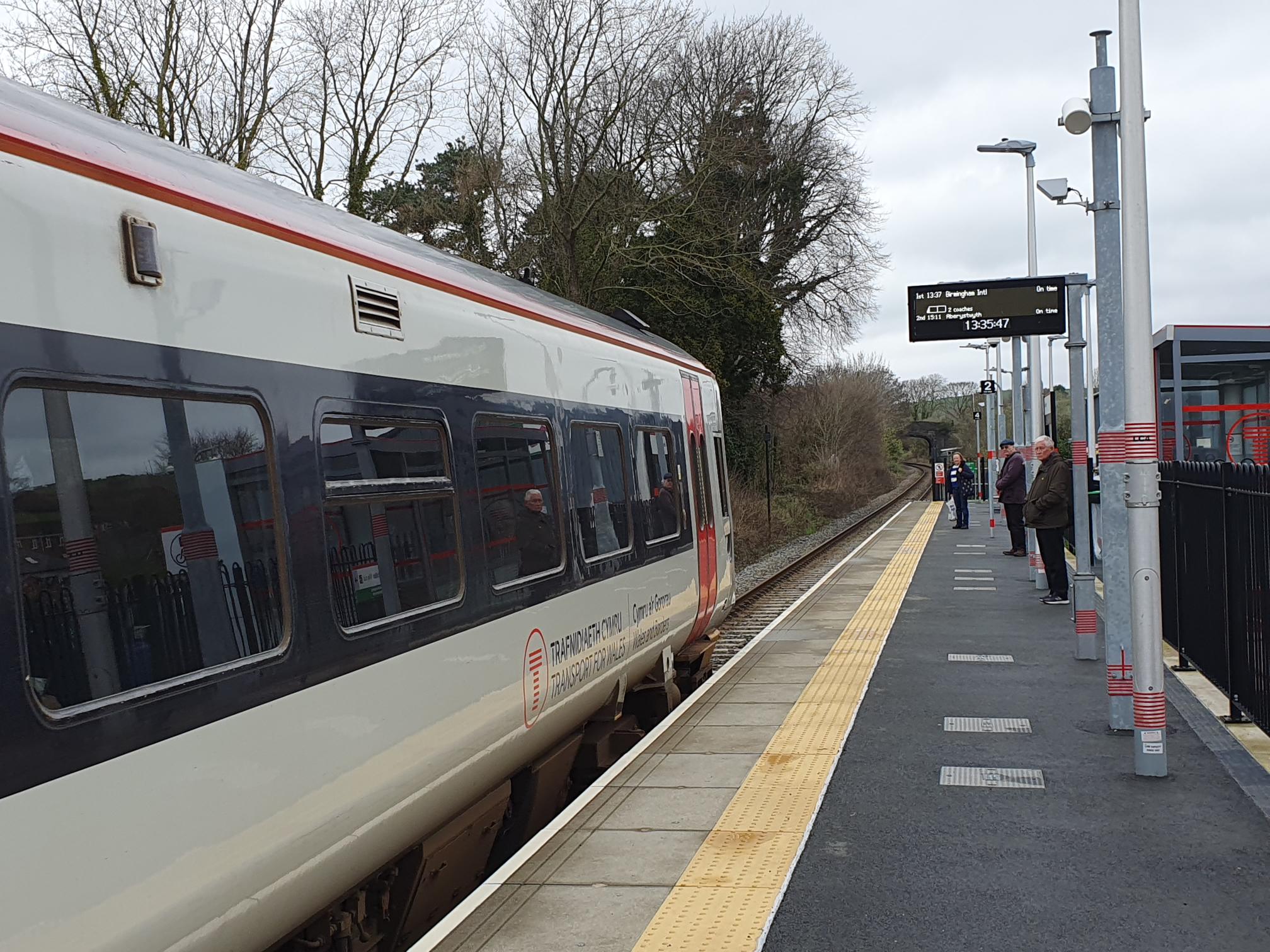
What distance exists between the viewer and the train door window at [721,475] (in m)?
10.9

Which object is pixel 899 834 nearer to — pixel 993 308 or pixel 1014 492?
pixel 993 308

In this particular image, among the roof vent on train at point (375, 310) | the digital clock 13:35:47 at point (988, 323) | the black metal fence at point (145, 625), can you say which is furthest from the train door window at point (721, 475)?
the black metal fence at point (145, 625)

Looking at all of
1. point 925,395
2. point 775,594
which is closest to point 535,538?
point 775,594

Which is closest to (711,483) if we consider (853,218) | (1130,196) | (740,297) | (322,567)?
(1130,196)

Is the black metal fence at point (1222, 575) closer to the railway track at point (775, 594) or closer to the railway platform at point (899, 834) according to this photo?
the railway platform at point (899, 834)

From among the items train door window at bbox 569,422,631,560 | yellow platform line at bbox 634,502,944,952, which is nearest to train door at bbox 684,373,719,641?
yellow platform line at bbox 634,502,944,952

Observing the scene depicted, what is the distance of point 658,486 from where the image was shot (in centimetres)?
857

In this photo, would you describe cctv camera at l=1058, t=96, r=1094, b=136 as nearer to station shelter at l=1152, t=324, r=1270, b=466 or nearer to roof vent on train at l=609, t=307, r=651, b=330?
roof vent on train at l=609, t=307, r=651, b=330

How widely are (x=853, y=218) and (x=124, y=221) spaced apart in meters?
35.8

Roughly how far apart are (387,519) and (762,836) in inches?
89.1

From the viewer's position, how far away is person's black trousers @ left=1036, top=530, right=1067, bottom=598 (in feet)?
Result: 43.4

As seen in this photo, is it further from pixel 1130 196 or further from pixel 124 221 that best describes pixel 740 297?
pixel 124 221

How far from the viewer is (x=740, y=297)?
2953 cm

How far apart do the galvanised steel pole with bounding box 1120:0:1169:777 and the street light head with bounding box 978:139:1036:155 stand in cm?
1417
